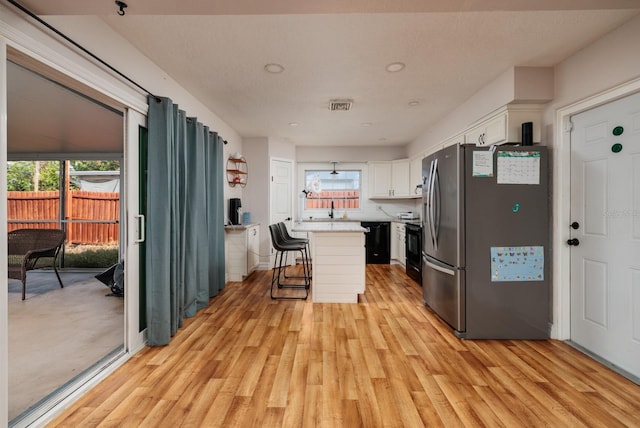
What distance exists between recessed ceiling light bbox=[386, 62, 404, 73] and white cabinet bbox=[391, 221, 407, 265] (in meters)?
3.27

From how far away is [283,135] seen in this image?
17.5ft

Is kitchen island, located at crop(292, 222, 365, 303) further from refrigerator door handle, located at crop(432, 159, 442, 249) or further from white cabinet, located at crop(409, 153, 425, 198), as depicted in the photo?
white cabinet, located at crop(409, 153, 425, 198)

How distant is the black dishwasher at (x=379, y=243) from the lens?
5977mm

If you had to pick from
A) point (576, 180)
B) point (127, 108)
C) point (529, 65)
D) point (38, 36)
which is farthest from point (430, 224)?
point (38, 36)

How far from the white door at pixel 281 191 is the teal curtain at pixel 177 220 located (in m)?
1.77

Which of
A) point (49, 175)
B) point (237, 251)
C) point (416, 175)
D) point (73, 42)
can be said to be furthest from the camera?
point (49, 175)

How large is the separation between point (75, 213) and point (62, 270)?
1.14 metres

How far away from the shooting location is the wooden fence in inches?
221

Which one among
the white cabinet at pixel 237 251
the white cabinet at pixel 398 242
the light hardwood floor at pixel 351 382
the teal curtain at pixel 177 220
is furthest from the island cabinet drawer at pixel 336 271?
the white cabinet at pixel 398 242

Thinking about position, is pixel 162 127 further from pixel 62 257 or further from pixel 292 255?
pixel 62 257

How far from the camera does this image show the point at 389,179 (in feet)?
20.0

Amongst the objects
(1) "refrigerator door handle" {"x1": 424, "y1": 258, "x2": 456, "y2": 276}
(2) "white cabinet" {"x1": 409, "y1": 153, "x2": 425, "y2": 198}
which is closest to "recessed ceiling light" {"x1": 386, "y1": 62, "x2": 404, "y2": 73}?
(1) "refrigerator door handle" {"x1": 424, "y1": 258, "x2": 456, "y2": 276}

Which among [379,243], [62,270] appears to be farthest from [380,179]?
[62,270]

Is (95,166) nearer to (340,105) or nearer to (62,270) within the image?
(62,270)
